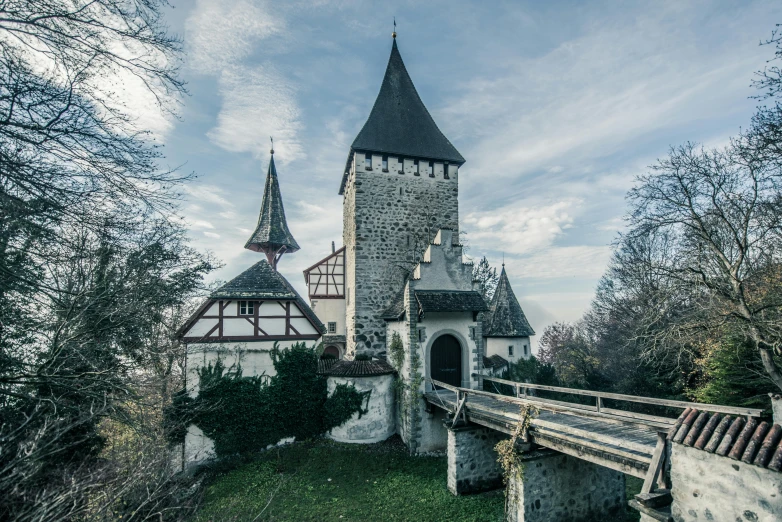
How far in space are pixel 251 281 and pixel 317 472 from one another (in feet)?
21.0

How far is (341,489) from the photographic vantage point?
9078 millimetres

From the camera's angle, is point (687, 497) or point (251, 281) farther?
point (251, 281)

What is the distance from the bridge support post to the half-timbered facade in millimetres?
9636

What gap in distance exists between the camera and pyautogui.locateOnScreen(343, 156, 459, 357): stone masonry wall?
46.0 feet

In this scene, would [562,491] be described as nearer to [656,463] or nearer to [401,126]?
[656,463]

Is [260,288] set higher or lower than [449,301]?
higher

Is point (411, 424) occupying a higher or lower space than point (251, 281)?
lower

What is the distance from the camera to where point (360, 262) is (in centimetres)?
1420

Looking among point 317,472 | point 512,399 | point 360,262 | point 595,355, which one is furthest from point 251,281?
point 595,355

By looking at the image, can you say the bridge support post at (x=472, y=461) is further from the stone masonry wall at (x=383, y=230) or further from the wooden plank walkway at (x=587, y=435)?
the stone masonry wall at (x=383, y=230)

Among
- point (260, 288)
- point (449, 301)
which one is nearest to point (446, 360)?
point (449, 301)

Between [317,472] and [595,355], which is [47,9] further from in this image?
[595,355]

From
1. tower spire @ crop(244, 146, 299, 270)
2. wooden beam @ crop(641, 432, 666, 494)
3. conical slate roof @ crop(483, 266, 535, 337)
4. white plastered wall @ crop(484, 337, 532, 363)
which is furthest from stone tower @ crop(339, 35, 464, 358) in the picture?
wooden beam @ crop(641, 432, 666, 494)

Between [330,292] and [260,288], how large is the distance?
5.68m
